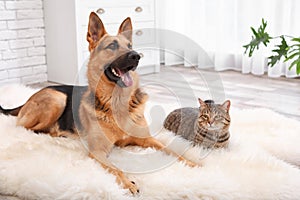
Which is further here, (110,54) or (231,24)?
(231,24)

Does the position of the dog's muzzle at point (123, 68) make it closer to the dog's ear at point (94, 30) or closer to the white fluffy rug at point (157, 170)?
the dog's ear at point (94, 30)

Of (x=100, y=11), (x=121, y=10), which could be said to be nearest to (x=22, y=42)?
(x=100, y=11)

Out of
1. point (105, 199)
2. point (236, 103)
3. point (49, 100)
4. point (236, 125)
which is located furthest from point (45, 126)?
point (236, 103)

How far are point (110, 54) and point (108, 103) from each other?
0.20m

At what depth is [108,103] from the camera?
185 centimetres

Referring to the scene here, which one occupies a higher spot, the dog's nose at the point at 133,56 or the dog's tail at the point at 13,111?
the dog's nose at the point at 133,56

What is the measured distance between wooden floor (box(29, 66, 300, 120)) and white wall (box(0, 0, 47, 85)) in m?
0.20

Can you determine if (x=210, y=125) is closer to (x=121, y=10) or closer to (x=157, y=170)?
(x=157, y=170)

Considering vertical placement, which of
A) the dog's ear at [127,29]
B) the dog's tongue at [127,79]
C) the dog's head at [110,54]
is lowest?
the dog's tongue at [127,79]

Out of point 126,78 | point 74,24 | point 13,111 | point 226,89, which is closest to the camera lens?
point 126,78

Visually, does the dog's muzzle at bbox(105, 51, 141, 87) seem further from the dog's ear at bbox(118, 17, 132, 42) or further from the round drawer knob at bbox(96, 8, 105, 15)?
the round drawer knob at bbox(96, 8, 105, 15)

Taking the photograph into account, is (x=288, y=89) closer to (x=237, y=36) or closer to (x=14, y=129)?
(x=237, y=36)

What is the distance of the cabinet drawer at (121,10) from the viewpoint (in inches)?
141

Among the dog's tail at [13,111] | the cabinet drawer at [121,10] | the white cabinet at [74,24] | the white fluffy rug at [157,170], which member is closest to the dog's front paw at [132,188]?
the white fluffy rug at [157,170]
